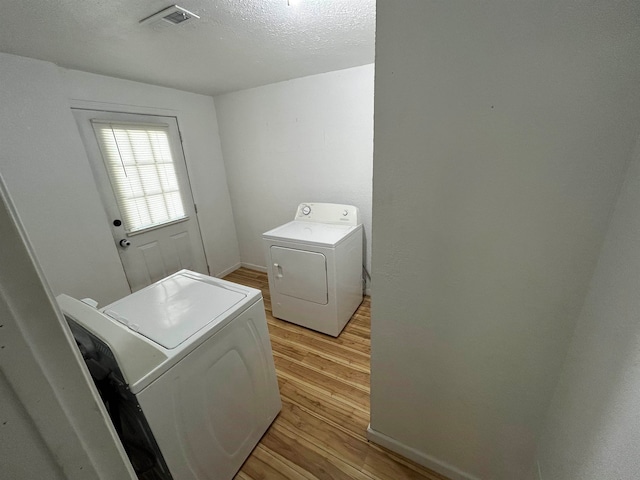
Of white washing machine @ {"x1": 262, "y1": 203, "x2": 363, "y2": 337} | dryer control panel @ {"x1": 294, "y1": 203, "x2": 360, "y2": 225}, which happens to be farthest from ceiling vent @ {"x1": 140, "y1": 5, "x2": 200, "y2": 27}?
dryer control panel @ {"x1": 294, "y1": 203, "x2": 360, "y2": 225}

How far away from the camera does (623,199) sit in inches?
26.0

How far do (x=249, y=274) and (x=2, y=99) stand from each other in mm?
2591

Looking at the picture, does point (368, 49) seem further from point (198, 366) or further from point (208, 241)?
point (208, 241)

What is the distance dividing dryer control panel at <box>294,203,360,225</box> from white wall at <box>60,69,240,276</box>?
1.26 metres

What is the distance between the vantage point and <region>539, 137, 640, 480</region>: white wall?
1.84 ft

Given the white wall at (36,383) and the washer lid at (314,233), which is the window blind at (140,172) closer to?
the washer lid at (314,233)

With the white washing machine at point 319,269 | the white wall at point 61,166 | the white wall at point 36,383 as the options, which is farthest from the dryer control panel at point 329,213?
the white wall at point 36,383

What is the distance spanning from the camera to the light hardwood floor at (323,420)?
1.30m

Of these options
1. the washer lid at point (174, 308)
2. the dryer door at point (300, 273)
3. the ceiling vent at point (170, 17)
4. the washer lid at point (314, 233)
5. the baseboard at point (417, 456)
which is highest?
the ceiling vent at point (170, 17)

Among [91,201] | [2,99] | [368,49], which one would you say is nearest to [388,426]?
[368,49]

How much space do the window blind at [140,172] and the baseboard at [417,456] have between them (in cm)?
264

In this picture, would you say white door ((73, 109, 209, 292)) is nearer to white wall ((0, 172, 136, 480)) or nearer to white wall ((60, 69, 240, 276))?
white wall ((60, 69, 240, 276))

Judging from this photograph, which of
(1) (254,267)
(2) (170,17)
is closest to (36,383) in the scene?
(2) (170,17)

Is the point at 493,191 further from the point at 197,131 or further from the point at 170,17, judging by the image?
the point at 197,131
